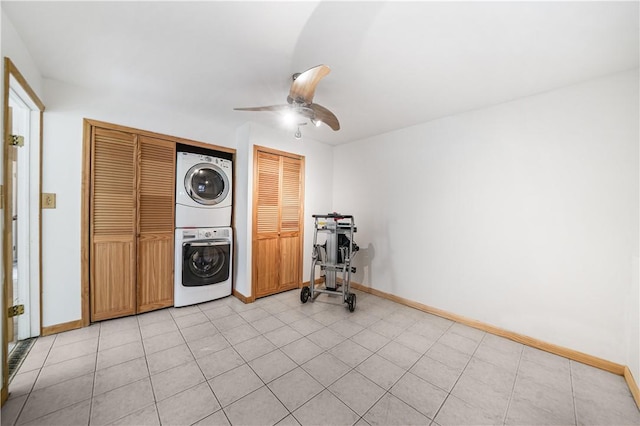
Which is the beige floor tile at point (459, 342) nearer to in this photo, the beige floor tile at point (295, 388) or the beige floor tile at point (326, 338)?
the beige floor tile at point (326, 338)

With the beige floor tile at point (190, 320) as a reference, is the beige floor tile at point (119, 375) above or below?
above

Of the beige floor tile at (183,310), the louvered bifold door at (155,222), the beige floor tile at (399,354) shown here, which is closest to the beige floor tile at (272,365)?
the beige floor tile at (399,354)

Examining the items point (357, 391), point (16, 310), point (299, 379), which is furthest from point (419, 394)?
point (16, 310)

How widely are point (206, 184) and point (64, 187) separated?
4.37 feet

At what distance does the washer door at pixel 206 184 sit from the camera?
307 centimetres

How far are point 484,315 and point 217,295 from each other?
11.0ft

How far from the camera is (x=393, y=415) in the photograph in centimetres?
151

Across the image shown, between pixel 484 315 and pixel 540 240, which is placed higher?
pixel 540 240

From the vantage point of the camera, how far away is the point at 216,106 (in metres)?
2.81

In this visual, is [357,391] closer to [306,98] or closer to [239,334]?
[239,334]

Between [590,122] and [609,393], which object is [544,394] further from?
[590,122]

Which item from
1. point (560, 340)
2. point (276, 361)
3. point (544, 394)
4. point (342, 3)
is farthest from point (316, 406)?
point (342, 3)

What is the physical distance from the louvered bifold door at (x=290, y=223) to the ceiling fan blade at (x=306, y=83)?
1.73 meters

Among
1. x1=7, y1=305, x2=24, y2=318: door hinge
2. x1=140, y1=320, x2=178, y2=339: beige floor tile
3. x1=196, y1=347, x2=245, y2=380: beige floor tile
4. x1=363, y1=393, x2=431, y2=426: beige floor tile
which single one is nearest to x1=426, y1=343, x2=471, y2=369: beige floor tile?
x1=363, y1=393, x2=431, y2=426: beige floor tile
